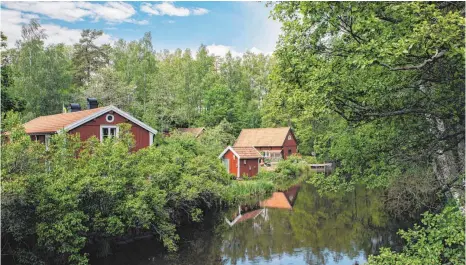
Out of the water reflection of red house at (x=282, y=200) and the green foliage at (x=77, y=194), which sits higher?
the green foliage at (x=77, y=194)

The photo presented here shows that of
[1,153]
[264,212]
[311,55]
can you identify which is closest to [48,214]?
[1,153]

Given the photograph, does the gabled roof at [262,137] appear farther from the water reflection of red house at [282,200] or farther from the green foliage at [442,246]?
the green foliage at [442,246]

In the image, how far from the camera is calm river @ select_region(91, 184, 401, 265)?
12086 millimetres

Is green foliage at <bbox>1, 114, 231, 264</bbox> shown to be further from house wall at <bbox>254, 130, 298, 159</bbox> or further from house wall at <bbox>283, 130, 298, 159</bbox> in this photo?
house wall at <bbox>283, 130, 298, 159</bbox>

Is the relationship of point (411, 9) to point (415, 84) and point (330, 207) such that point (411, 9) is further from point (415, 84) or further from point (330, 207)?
point (330, 207)

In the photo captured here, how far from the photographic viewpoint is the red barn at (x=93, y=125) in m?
17.0

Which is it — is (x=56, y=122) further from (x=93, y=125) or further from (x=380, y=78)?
(x=380, y=78)

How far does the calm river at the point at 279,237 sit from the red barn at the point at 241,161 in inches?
270

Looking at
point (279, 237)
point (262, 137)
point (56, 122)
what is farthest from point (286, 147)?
point (56, 122)

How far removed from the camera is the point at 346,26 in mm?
6098

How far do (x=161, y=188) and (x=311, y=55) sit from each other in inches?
336

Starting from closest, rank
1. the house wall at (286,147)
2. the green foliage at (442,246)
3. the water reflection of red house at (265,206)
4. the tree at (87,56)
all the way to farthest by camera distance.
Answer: the green foliage at (442,246), the water reflection of red house at (265,206), the house wall at (286,147), the tree at (87,56)

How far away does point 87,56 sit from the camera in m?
43.3

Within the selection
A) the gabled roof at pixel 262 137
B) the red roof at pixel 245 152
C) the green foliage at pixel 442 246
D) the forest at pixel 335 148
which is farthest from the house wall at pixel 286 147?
the green foliage at pixel 442 246
